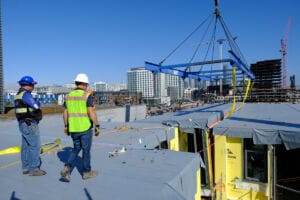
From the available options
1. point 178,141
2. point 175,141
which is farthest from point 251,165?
point 175,141

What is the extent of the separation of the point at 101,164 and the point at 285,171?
770 cm

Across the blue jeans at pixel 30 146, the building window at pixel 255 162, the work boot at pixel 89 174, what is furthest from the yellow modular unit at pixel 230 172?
the blue jeans at pixel 30 146

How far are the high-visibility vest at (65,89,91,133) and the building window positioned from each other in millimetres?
6981

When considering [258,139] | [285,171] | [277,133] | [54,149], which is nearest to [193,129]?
[258,139]

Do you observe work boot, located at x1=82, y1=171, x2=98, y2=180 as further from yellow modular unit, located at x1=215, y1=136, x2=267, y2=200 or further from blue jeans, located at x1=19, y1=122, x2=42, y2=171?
yellow modular unit, located at x1=215, y1=136, x2=267, y2=200

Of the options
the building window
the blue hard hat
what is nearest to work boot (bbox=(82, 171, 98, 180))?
the blue hard hat

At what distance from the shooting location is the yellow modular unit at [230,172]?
8859 millimetres

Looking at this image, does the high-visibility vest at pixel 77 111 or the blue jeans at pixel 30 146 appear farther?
the blue jeans at pixel 30 146

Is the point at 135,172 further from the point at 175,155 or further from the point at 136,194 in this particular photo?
the point at 175,155

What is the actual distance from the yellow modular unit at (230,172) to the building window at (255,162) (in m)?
0.19

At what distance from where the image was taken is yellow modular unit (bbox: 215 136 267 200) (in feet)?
29.1

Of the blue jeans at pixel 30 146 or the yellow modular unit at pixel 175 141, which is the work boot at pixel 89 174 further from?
the yellow modular unit at pixel 175 141

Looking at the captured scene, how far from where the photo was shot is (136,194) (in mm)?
3105

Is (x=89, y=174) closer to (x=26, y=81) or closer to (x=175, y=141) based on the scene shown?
(x=26, y=81)
